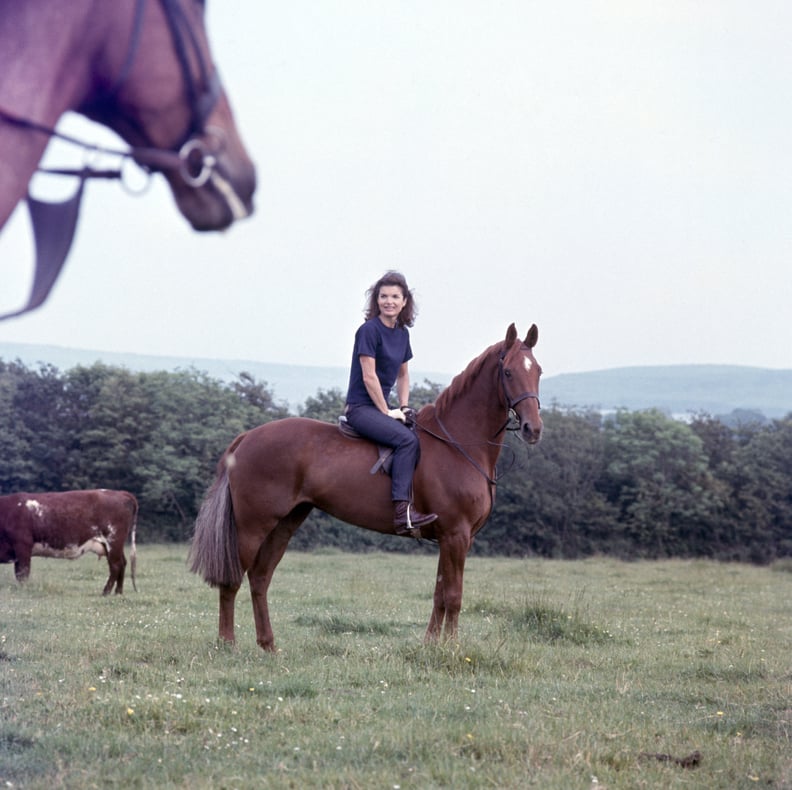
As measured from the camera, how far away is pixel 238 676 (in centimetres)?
670

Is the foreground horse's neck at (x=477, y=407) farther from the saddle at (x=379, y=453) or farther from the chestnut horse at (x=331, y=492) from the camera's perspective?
the saddle at (x=379, y=453)

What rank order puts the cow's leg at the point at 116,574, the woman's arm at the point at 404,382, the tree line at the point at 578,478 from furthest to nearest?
the tree line at the point at 578,478 < the cow's leg at the point at 116,574 < the woman's arm at the point at 404,382

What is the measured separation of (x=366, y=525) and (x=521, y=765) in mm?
3813

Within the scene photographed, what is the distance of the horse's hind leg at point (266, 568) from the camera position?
8.12 meters

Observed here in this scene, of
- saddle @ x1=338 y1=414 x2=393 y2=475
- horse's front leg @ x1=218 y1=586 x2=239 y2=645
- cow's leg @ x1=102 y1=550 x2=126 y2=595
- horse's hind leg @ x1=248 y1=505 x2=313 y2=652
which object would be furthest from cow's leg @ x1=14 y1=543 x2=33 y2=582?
saddle @ x1=338 y1=414 x2=393 y2=475

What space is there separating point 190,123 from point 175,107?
0.22 ft

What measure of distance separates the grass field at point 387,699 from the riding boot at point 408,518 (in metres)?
0.97

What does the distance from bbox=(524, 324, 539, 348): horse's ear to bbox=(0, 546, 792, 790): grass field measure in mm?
2398

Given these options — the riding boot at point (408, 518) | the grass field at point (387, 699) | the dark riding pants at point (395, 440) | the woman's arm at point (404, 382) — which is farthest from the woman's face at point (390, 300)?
the grass field at point (387, 699)

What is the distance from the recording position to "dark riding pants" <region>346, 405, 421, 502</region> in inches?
320

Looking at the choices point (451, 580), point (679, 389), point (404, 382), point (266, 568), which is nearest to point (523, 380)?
point (404, 382)

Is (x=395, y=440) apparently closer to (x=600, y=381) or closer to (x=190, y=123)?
(x=190, y=123)

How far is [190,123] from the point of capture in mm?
3268

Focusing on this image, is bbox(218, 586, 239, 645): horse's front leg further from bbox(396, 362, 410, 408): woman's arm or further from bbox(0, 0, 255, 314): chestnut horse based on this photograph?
bbox(0, 0, 255, 314): chestnut horse
